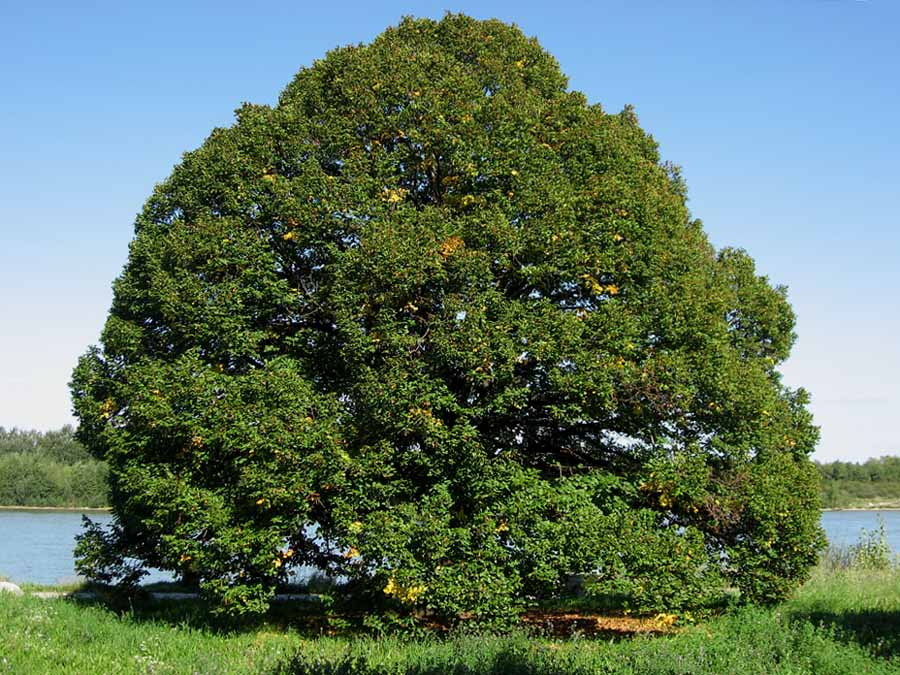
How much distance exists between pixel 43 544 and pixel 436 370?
26.4 meters

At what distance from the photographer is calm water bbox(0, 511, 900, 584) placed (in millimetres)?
23205

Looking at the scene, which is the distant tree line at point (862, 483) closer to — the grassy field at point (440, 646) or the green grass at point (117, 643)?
the grassy field at point (440, 646)

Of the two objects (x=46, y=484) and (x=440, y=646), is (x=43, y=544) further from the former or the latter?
(x=46, y=484)

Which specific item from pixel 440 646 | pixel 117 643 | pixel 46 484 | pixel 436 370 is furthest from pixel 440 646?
pixel 46 484

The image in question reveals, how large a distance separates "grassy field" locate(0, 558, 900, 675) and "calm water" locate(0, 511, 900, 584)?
21.4 ft

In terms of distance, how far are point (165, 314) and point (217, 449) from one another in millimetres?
2503

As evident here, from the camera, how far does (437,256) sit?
39.9ft

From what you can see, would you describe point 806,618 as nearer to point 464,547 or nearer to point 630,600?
point 630,600

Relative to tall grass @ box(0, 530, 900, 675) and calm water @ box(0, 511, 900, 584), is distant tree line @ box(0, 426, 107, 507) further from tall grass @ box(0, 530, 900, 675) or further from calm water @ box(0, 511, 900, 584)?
tall grass @ box(0, 530, 900, 675)

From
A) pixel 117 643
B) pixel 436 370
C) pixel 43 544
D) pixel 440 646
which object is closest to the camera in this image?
pixel 440 646

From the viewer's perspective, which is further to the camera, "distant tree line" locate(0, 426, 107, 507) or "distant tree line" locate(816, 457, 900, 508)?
"distant tree line" locate(816, 457, 900, 508)

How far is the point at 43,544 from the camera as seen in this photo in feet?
102

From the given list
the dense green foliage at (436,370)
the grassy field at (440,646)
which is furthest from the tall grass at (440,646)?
the dense green foliage at (436,370)

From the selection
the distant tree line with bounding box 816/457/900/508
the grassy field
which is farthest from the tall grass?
the distant tree line with bounding box 816/457/900/508
